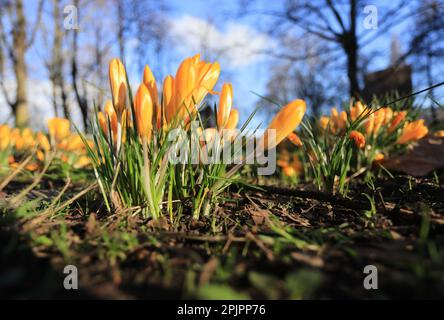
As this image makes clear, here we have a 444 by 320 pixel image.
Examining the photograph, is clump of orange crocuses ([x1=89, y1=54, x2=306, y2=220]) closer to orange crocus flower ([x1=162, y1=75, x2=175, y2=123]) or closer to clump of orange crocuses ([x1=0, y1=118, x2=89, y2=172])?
orange crocus flower ([x1=162, y1=75, x2=175, y2=123])

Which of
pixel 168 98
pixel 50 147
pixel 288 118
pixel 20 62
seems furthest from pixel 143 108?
pixel 20 62

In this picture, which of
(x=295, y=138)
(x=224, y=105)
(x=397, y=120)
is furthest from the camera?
(x=397, y=120)

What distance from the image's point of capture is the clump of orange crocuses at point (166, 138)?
2.94 ft

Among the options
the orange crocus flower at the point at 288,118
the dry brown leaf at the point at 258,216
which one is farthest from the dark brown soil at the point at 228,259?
the orange crocus flower at the point at 288,118

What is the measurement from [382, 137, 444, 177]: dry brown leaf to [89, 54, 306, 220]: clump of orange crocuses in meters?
1.02

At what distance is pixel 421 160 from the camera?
1.57 m

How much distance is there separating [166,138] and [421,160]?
1399 millimetres

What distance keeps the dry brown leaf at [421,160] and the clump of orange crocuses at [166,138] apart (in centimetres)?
102

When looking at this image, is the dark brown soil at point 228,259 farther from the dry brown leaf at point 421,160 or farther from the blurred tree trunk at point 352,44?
the blurred tree trunk at point 352,44

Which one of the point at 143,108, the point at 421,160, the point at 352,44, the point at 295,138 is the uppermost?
the point at 352,44

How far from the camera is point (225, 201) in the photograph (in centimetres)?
112

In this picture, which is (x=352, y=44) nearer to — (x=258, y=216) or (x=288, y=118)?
(x=288, y=118)

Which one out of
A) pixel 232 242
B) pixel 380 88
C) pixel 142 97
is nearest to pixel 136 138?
pixel 142 97
